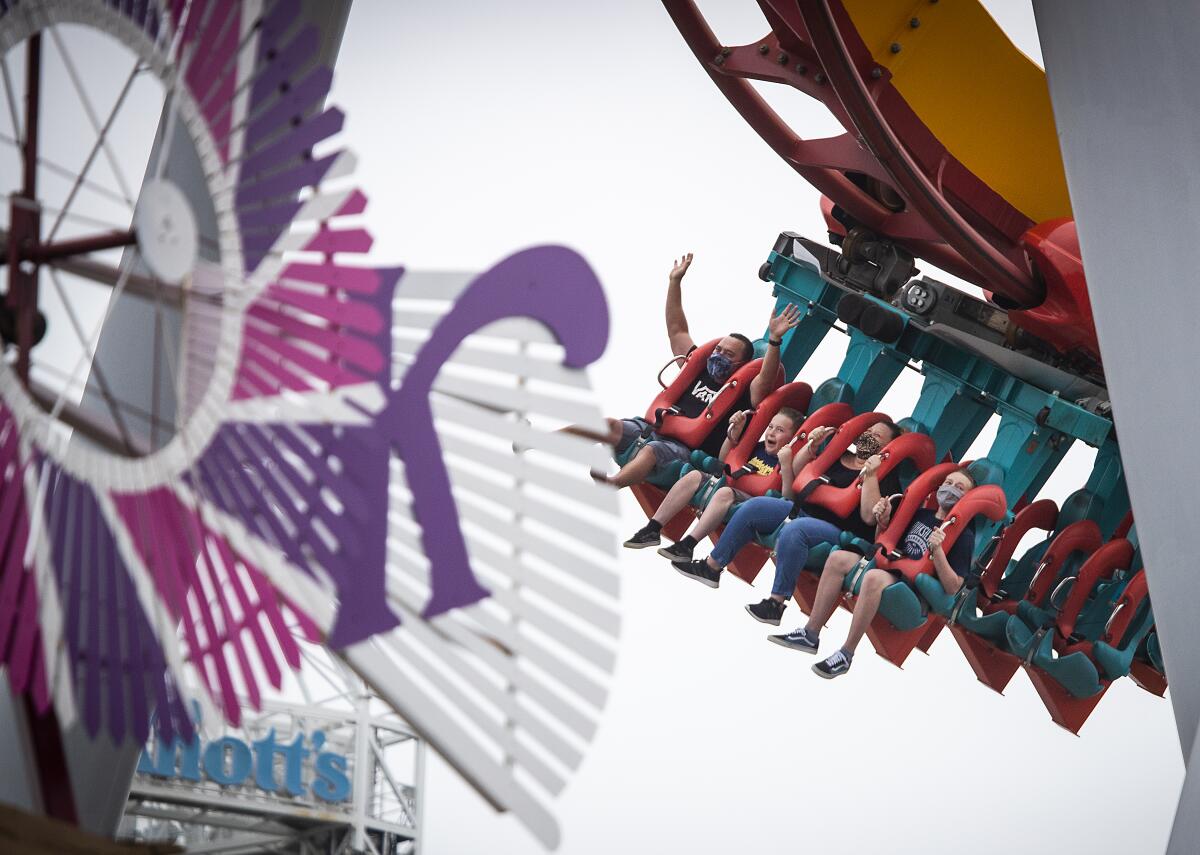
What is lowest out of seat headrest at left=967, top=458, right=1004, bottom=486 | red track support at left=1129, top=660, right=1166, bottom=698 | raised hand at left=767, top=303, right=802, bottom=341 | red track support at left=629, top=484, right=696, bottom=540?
red track support at left=629, top=484, right=696, bottom=540

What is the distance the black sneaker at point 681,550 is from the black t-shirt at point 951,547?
0.93 meters

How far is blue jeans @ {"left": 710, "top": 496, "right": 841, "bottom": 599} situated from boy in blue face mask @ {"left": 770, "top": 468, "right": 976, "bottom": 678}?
0.12 m

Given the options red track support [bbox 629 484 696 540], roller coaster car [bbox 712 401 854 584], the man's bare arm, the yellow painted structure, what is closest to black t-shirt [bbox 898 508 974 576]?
roller coaster car [bbox 712 401 854 584]

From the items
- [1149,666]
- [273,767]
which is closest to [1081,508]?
[1149,666]

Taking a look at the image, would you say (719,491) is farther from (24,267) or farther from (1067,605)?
(24,267)

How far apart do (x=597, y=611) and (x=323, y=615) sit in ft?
1.64

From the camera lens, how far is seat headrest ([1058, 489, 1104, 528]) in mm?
7391

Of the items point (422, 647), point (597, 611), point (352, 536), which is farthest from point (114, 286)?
point (597, 611)

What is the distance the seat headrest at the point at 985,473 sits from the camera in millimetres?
7156

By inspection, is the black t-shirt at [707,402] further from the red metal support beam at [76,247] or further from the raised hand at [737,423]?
the red metal support beam at [76,247]

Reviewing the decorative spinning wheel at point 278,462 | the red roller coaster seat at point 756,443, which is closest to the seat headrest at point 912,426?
the red roller coaster seat at point 756,443

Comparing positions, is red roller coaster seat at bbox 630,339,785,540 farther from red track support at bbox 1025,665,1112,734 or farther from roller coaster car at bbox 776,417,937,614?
red track support at bbox 1025,665,1112,734

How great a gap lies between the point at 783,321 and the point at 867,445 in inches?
29.4

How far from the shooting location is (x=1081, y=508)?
7410mm
